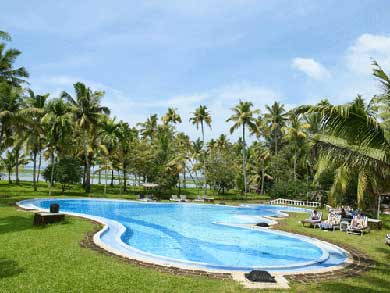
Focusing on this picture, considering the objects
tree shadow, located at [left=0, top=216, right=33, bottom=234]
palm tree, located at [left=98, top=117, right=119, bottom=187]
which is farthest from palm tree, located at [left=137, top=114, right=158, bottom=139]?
tree shadow, located at [left=0, top=216, right=33, bottom=234]

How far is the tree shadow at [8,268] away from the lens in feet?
24.9

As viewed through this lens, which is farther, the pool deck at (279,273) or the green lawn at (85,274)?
the pool deck at (279,273)

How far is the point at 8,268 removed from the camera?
806 centimetres

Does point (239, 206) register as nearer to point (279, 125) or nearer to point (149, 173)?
point (149, 173)

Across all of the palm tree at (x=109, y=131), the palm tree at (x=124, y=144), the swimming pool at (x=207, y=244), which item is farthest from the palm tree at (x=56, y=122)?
the swimming pool at (x=207, y=244)

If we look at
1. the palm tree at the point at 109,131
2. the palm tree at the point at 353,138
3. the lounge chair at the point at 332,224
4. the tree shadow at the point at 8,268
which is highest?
the palm tree at the point at 109,131

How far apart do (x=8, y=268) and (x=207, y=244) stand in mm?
9106

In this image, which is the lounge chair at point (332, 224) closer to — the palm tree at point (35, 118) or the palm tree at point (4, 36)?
the palm tree at point (4, 36)

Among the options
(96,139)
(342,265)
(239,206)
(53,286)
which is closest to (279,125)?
(239,206)

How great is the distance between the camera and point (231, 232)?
1766cm

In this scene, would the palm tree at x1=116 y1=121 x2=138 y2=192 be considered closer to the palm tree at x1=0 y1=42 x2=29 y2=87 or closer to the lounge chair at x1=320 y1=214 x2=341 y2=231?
the palm tree at x1=0 y1=42 x2=29 y2=87

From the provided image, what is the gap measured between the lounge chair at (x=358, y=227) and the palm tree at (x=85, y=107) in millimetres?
28577

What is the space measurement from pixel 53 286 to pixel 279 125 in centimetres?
4675

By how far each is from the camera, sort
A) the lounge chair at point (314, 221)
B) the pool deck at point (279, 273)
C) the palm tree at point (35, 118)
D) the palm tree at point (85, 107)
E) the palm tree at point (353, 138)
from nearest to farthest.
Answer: the palm tree at point (353, 138), the pool deck at point (279, 273), the lounge chair at point (314, 221), the palm tree at point (35, 118), the palm tree at point (85, 107)
